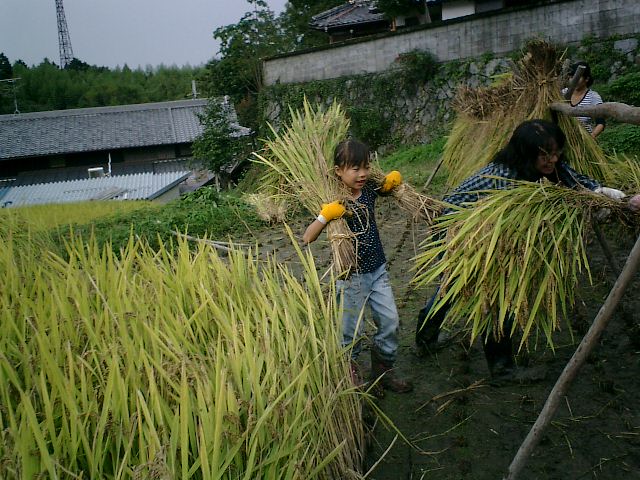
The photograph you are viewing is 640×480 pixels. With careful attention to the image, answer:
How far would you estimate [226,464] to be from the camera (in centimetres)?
135

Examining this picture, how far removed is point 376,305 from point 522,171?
854mm

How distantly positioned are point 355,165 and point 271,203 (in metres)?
0.88

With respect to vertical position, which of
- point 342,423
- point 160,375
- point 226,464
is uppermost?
point 160,375

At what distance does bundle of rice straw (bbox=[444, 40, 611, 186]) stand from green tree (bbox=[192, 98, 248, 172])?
1250 centimetres

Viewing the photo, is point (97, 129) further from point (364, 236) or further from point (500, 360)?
point (500, 360)

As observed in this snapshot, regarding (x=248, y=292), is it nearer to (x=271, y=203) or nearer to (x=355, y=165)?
(x=355, y=165)

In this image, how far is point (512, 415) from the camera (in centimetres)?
251

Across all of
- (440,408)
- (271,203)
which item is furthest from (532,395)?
(271,203)

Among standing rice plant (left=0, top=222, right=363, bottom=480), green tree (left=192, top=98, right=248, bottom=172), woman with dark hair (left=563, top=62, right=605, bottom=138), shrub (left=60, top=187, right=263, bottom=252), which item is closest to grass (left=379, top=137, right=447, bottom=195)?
shrub (left=60, top=187, right=263, bottom=252)

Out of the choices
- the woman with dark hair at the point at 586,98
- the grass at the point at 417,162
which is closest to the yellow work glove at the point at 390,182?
the woman with dark hair at the point at 586,98

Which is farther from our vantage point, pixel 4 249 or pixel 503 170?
pixel 4 249

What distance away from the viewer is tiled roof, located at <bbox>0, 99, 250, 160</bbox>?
77.3ft

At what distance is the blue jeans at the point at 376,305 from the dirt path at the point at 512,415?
0.85 feet

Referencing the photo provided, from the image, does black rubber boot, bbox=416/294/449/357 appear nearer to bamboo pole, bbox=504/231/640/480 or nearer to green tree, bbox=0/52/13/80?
bamboo pole, bbox=504/231/640/480
